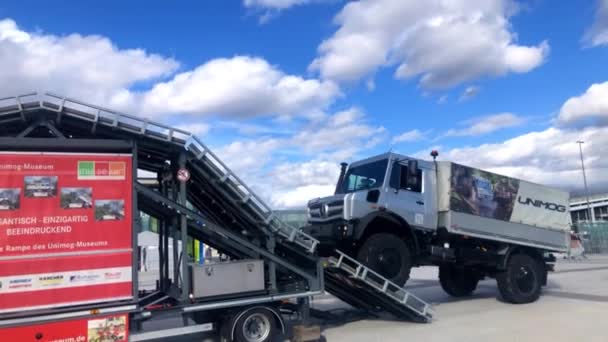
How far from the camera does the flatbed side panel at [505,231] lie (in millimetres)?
11336

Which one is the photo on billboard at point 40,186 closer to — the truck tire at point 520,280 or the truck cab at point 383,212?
the truck cab at point 383,212

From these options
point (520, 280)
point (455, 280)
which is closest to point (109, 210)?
point (520, 280)

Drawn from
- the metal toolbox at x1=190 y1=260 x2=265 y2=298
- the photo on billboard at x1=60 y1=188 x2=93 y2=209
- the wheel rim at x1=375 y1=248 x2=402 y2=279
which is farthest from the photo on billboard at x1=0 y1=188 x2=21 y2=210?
the wheel rim at x1=375 y1=248 x2=402 y2=279

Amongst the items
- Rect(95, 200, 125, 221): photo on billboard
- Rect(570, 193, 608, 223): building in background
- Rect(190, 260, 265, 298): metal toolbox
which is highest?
Rect(570, 193, 608, 223): building in background

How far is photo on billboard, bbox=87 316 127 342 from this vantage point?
23.0 ft

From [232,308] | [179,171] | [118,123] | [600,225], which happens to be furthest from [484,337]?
[600,225]

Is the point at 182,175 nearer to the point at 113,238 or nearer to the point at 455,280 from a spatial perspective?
the point at 113,238

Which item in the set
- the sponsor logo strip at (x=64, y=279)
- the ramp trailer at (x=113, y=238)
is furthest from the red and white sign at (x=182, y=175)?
the sponsor logo strip at (x=64, y=279)

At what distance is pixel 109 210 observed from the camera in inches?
290

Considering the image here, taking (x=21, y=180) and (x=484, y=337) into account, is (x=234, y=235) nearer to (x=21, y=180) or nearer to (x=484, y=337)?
(x=21, y=180)

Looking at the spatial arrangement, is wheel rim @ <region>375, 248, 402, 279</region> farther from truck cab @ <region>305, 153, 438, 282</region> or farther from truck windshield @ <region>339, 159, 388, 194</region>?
truck windshield @ <region>339, 159, 388, 194</region>

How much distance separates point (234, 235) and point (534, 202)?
27.5 ft

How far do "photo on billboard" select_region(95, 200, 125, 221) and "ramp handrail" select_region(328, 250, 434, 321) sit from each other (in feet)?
12.9

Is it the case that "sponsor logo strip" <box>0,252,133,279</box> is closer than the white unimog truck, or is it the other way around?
"sponsor logo strip" <box>0,252,133,279</box>
